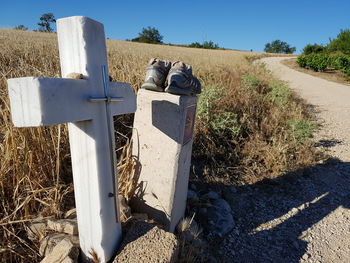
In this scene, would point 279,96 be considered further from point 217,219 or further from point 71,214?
point 71,214

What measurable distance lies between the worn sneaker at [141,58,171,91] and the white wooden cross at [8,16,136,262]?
30 centimetres

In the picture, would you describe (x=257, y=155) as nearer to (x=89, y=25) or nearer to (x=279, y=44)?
(x=89, y=25)

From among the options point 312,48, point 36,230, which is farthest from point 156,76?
point 312,48

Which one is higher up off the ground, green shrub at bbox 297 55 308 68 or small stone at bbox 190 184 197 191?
green shrub at bbox 297 55 308 68

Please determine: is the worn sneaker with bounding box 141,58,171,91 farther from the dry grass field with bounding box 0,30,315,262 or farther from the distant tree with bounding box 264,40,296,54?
the distant tree with bounding box 264,40,296,54

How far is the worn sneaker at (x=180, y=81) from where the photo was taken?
1365 millimetres

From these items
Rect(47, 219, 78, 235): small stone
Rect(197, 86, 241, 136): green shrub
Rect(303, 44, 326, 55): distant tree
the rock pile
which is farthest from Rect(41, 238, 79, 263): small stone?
Rect(303, 44, 326, 55): distant tree

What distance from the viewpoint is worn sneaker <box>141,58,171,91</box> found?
1412 millimetres

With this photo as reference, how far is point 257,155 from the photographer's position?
3006 millimetres

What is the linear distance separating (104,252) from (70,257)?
5.5 inches

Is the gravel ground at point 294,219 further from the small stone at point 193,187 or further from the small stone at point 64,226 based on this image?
the small stone at point 64,226

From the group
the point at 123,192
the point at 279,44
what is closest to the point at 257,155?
the point at 123,192

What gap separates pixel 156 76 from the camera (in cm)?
142

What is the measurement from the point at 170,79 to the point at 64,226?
0.95 m
